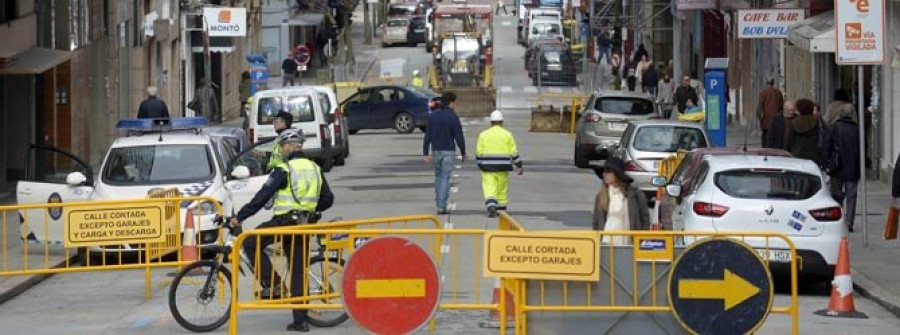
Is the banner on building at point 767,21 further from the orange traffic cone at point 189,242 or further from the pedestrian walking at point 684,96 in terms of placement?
the orange traffic cone at point 189,242

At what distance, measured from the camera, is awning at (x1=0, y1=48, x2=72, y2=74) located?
1142 inches

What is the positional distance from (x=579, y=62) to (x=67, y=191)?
185 ft

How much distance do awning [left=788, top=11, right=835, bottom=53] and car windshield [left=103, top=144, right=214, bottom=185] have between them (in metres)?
12.3

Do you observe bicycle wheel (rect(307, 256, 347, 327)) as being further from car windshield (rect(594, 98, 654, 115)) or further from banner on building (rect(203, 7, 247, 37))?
banner on building (rect(203, 7, 247, 37))

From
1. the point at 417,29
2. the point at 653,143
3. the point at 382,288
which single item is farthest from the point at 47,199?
the point at 417,29

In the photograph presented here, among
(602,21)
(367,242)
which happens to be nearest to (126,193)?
(367,242)

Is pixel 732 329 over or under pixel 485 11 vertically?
under

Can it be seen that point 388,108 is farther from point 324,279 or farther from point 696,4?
point 324,279

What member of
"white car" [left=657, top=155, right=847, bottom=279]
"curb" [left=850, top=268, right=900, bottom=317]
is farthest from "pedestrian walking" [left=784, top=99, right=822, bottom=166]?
"white car" [left=657, top=155, right=847, bottom=279]

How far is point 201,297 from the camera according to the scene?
1536 centimetres

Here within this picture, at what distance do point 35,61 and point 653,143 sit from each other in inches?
393

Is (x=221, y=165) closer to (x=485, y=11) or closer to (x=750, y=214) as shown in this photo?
(x=750, y=214)

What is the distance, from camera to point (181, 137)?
23.0 m

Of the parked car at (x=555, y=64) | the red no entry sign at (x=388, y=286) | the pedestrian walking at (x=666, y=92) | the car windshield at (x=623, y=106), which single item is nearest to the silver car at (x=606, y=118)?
the car windshield at (x=623, y=106)
